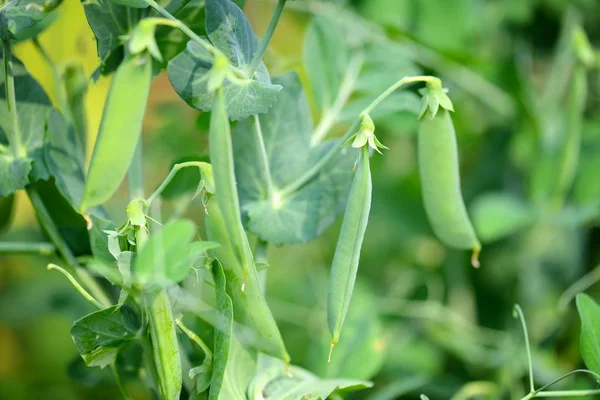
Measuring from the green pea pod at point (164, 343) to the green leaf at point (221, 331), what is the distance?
0.02m

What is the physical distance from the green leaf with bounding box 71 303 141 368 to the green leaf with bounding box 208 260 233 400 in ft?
0.18

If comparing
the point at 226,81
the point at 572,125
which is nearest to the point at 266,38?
the point at 226,81

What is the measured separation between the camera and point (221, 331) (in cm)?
34

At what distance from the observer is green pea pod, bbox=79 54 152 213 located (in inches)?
11.9

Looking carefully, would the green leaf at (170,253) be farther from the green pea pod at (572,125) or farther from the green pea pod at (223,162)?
the green pea pod at (572,125)

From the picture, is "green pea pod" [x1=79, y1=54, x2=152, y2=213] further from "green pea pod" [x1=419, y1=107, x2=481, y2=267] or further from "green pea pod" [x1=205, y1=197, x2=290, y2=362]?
"green pea pod" [x1=419, y1=107, x2=481, y2=267]

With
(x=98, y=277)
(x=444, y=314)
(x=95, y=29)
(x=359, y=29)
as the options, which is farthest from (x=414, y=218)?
(x=95, y=29)

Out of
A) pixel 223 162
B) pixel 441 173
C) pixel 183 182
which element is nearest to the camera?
pixel 223 162

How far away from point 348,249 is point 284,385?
12 cm

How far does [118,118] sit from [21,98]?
157mm

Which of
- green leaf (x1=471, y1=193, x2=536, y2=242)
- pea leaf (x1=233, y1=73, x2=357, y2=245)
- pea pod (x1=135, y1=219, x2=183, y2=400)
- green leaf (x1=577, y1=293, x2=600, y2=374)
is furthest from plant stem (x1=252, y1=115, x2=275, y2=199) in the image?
green leaf (x1=471, y1=193, x2=536, y2=242)

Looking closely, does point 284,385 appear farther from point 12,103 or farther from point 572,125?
point 572,125

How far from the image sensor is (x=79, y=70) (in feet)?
1.68

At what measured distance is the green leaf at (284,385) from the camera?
377 mm
